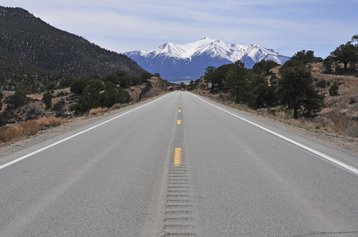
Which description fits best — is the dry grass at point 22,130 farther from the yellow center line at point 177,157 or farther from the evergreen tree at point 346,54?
the evergreen tree at point 346,54

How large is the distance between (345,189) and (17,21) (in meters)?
159

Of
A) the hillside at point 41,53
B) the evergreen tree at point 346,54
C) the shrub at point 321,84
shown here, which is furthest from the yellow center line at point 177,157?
the hillside at point 41,53

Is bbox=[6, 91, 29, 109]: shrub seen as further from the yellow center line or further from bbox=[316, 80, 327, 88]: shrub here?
the yellow center line

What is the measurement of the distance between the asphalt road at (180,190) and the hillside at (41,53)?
99964 mm

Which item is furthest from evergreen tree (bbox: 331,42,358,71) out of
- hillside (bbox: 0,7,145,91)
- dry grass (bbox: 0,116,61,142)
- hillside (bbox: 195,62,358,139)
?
dry grass (bbox: 0,116,61,142)

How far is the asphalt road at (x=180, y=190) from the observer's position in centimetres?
545

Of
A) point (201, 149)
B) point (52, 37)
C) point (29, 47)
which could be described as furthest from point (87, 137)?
point (52, 37)

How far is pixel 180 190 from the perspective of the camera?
287 inches

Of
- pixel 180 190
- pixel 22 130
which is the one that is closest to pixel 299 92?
pixel 22 130

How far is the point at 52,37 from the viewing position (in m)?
148

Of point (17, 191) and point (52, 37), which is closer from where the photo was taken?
point (17, 191)

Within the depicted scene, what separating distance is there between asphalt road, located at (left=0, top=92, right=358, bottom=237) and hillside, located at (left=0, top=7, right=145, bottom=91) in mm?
99964

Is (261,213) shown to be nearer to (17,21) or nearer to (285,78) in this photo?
(285,78)

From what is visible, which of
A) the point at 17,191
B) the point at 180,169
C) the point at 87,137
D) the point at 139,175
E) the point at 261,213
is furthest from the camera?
the point at 87,137
